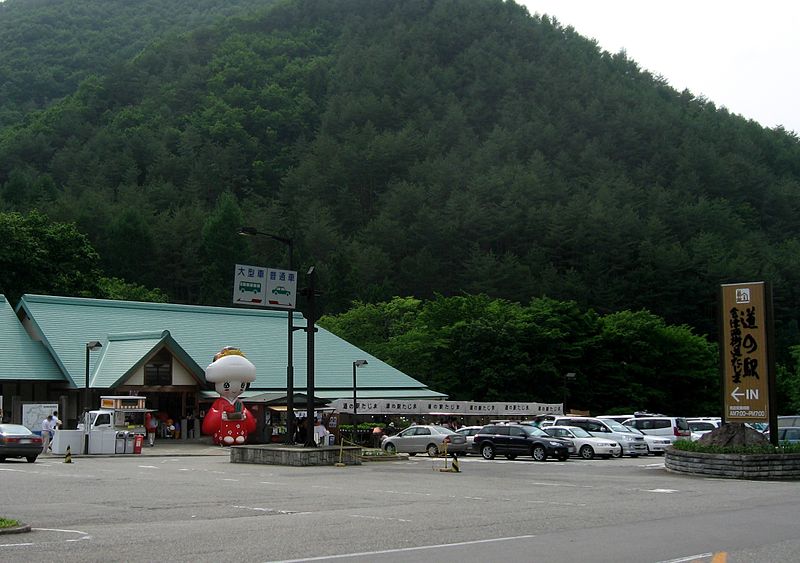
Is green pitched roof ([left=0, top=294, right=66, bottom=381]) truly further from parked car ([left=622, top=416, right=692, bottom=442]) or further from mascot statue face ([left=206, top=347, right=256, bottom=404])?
parked car ([left=622, top=416, right=692, bottom=442])

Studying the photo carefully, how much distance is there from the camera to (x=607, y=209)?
342 ft

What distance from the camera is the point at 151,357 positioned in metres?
46.8

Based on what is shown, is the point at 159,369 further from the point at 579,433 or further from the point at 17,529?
the point at 17,529

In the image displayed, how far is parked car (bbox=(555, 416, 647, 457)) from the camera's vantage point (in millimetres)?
39438

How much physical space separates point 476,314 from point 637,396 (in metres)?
12.6

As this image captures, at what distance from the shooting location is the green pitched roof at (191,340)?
155 ft

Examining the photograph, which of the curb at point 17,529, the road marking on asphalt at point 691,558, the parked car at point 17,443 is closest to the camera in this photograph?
the road marking on asphalt at point 691,558

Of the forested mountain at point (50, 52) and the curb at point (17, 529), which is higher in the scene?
the forested mountain at point (50, 52)

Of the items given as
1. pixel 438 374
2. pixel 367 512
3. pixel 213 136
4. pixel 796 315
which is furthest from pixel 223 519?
pixel 213 136

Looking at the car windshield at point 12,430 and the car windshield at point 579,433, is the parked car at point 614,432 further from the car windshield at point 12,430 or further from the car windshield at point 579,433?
the car windshield at point 12,430

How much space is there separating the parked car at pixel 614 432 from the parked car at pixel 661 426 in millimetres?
2077

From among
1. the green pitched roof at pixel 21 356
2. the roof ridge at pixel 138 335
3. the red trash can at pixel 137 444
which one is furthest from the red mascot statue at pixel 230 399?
the green pitched roof at pixel 21 356

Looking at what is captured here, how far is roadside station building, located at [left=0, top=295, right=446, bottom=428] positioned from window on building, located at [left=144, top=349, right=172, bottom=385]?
0.05m

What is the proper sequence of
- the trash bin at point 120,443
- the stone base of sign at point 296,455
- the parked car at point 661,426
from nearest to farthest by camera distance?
the stone base of sign at point 296,455, the trash bin at point 120,443, the parked car at point 661,426
